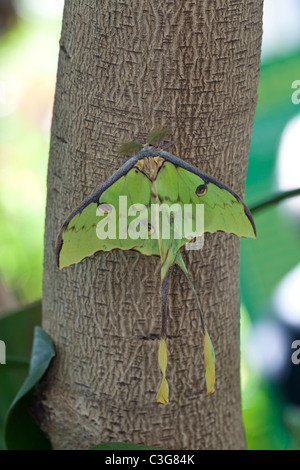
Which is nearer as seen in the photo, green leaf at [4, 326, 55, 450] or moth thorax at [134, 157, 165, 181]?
moth thorax at [134, 157, 165, 181]

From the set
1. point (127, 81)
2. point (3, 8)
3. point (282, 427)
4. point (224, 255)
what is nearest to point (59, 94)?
point (127, 81)

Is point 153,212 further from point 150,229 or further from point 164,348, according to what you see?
point 164,348

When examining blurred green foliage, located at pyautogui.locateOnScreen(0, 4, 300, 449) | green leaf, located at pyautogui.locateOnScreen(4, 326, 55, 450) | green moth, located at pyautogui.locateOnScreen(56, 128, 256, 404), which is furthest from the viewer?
blurred green foliage, located at pyautogui.locateOnScreen(0, 4, 300, 449)

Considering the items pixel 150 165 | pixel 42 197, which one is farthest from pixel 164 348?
pixel 42 197

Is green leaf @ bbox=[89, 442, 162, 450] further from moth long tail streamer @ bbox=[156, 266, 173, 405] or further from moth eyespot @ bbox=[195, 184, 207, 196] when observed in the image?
moth eyespot @ bbox=[195, 184, 207, 196]

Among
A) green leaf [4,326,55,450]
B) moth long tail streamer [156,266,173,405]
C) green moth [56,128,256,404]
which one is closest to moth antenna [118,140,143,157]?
green moth [56,128,256,404]
